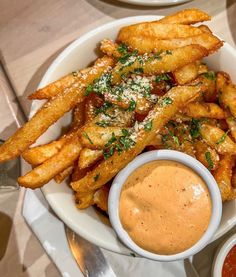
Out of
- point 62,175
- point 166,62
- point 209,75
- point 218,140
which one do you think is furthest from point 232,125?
point 62,175

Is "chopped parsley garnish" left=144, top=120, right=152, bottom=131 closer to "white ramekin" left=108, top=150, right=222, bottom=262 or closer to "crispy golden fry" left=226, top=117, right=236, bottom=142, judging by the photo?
"white ramekin" left=108, top=150, right=222, bottom=262

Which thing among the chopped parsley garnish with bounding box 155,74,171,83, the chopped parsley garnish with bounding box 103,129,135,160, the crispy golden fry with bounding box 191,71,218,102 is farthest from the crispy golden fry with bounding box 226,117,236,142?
the chopped parsley garnish with bounding box 103,129,135,160

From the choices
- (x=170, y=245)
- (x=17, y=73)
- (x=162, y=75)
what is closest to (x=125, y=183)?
(x=170, y=245)

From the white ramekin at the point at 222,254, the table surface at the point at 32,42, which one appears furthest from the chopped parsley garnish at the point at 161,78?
the white ramekin at the point at 222,254

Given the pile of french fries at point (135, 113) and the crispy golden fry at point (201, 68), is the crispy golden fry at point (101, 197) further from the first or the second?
the crispy golden fry at point (201, 68)

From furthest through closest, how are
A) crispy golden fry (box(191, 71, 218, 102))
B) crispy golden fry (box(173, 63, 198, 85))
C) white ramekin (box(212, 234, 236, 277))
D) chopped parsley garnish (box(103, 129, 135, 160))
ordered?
1. white ramekin (box(212, 234, 236, 277))
2. crispy golden fry (box(191, 71, 218, 102))
3. crispy golden fry (box(173, 63, 198, 85))
4. chopped parsley garnish (box(103, 129, 135, 160))

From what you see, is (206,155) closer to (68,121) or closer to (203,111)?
(203,111)

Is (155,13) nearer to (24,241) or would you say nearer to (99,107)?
(99,107)

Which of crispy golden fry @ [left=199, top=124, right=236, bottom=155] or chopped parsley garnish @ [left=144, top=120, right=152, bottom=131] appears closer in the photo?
chopped parsley garnish @ [left=144, top=120, right=152, bottom=131]
